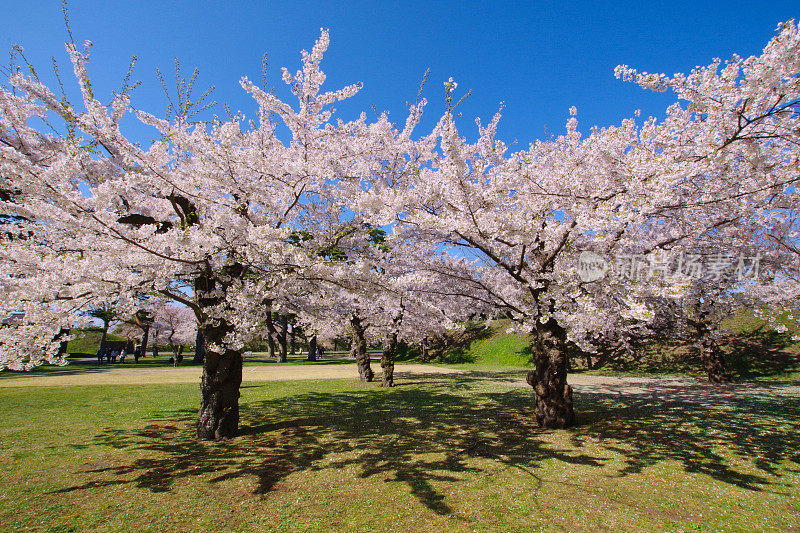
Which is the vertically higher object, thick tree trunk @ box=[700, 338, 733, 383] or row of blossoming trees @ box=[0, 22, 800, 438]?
row of blossoming trees @ box=[0, 22, 800, 438]

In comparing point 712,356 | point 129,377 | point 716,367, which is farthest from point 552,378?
point 129,377

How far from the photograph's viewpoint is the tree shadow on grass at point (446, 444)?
5.93 metres

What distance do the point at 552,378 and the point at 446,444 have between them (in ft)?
10.1

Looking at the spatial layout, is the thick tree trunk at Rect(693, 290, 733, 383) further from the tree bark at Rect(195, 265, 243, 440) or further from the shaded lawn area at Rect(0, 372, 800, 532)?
the tree bark at Rect(195, 265, 243, 440)

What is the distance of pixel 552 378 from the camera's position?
8.59 meters

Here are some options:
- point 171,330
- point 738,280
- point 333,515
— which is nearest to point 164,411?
point 333,515

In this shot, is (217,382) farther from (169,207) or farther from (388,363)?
(388,363)

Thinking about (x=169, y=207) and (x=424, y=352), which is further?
(x=424, y=352)

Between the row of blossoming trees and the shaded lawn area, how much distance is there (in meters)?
1.50

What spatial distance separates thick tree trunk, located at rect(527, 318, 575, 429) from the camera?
8.52 m

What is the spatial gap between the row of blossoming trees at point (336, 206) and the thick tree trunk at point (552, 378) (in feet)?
0.15

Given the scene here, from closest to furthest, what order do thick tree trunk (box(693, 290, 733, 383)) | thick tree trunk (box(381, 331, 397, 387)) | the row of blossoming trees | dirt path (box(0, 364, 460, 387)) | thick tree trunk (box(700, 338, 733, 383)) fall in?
the row of blossoming trees
thick tree trunk (box(693, 290, 733, 383))
thick tree trunk (box(381, 331, 397, 387))
thick tree trunk (box(700, 338, 733, 383))
dirt path (box(0, 364, 460, 387))

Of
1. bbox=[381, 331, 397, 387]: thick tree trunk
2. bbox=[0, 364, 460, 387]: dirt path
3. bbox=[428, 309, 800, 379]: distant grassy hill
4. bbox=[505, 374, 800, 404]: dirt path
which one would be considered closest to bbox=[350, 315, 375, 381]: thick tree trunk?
bbox=[381, 331, 397, 387]: thick tree trunk

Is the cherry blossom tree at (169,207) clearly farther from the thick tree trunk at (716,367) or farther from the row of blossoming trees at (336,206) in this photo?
the thick tree trunk at (716,367)
